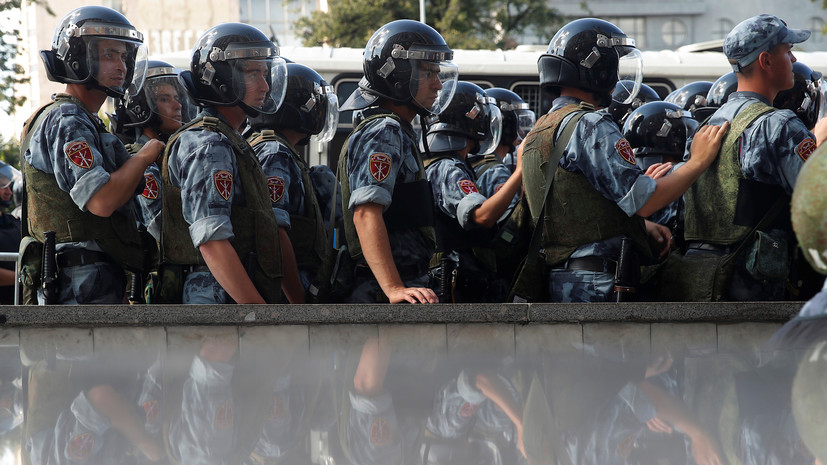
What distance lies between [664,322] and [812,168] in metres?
1.73

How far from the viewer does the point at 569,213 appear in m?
3.64

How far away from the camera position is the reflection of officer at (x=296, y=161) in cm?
424

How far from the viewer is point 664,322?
3133mm

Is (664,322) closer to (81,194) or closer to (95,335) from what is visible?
(95,335)

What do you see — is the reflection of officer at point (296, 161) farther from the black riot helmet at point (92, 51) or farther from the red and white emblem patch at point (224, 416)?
the red and white emblem patch at point (224, 416)

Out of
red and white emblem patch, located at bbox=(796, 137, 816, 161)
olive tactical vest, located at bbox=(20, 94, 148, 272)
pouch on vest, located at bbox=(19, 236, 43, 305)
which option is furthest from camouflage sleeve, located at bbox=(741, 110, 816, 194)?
pouch on vest, located at bbox=(19, 236, 43, 305)

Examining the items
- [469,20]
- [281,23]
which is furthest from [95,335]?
[281,23]

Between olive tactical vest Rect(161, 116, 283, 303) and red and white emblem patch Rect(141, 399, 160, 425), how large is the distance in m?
1.05

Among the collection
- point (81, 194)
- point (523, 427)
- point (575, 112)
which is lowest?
point (523, 427)

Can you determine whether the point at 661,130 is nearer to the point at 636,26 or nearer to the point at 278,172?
the point at 278,172

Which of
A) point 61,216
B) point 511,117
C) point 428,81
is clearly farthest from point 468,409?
point 511,117

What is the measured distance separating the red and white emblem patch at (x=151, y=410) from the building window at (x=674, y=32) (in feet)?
111

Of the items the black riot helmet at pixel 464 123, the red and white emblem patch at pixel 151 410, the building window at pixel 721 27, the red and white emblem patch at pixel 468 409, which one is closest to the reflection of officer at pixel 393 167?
the black riot helmet at pixel 464 123

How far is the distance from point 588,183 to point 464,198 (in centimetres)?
69
